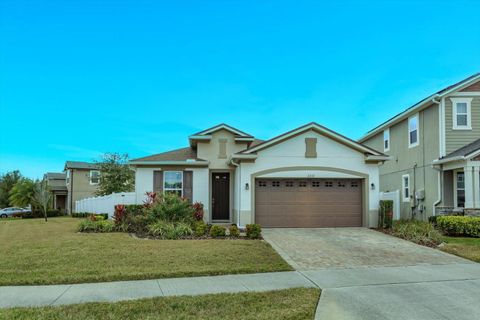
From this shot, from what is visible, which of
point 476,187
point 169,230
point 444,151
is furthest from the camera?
point 444,151

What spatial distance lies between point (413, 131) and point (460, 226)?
6998mm

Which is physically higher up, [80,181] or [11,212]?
[80,181]

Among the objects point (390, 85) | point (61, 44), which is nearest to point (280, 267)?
point (61, 44)

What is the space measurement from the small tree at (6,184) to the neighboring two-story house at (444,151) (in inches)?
1887

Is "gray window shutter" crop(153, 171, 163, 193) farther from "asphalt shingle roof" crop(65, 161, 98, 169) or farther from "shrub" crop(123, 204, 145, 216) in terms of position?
"asphalt shingle roof" crop(65, 161, 98, 169)

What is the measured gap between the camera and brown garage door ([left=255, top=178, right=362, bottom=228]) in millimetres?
15555

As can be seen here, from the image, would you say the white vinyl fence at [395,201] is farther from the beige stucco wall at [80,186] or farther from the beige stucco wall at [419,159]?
the beige stucco wall at [80,186]

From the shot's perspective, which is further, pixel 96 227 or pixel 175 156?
pixel 175 156

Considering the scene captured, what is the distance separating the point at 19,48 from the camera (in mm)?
16750

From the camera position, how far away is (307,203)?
15734 mm

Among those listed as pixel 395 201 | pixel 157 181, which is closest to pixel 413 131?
pixel 395 201

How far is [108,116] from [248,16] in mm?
15753

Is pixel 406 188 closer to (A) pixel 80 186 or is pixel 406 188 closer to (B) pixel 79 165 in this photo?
(A) pixel 80 186

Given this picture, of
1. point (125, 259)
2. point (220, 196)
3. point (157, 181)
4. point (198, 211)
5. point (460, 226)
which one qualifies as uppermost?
point (157, 181)
